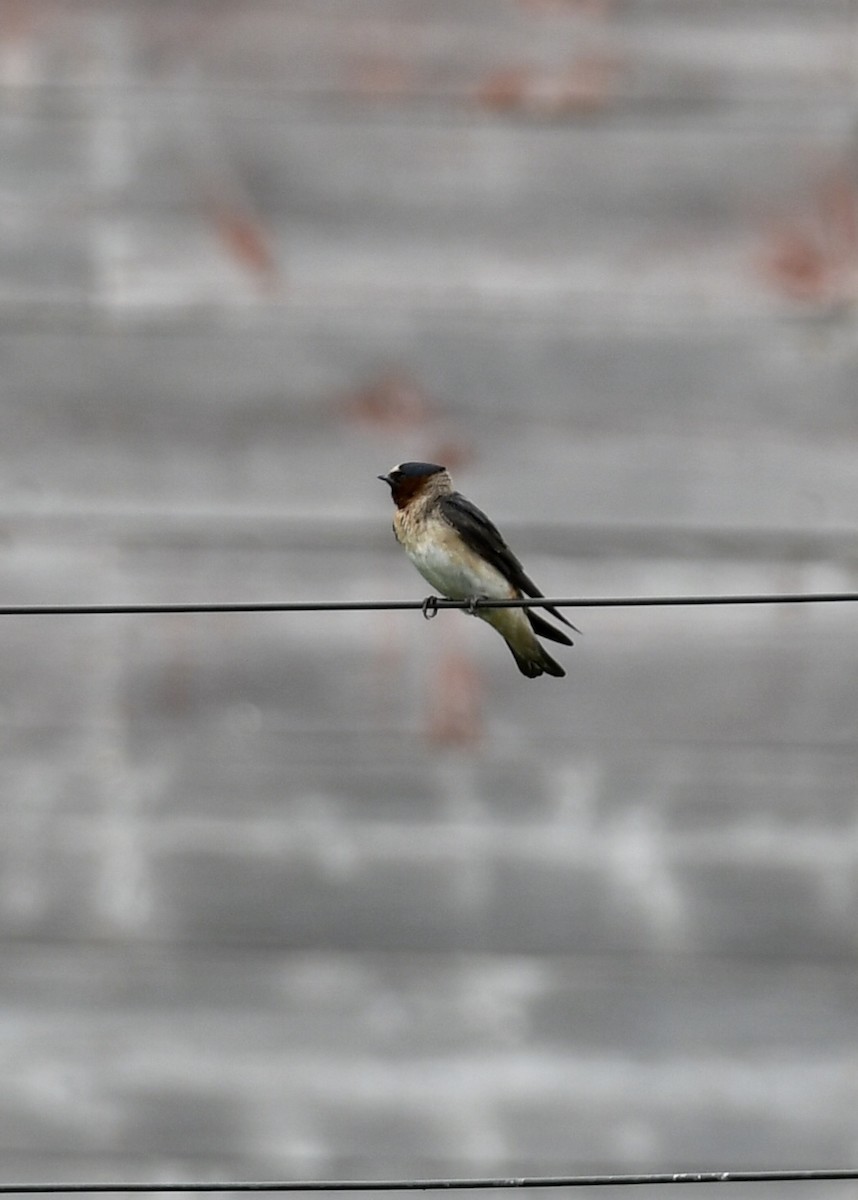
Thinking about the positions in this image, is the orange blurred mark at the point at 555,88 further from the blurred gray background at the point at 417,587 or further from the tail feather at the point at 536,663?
the tail feather at the point at 536,663

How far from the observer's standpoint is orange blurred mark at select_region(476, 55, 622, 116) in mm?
4488

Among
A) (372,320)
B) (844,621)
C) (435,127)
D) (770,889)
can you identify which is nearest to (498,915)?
(770,889)

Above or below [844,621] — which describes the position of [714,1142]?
below

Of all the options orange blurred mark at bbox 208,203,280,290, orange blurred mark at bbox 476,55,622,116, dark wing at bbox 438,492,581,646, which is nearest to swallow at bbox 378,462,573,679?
dark wing at bbox 438,492,581,646

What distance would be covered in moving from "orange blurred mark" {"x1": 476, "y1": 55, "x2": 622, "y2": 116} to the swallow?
0.94 metres

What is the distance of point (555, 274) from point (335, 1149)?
210cm

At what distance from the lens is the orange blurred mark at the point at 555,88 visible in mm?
4488

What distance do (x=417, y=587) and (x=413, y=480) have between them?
35cm

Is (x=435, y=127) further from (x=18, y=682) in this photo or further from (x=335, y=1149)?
(x=335, y=1149)

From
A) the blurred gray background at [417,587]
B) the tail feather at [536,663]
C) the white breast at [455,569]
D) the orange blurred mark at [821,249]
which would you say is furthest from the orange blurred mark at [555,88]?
the tail feather at [536,663]

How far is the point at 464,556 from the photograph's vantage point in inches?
165

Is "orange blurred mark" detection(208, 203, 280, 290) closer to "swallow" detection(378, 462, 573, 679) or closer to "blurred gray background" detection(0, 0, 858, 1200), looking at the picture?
"blurred gray background" detection(0, 0, 858, 1200)

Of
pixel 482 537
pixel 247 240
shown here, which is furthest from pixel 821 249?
pixel 247 240

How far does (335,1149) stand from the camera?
14.0 feet
